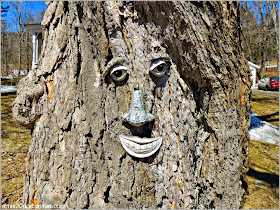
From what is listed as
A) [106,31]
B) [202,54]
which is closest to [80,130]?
[106,31]

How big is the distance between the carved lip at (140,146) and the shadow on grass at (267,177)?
3.27m

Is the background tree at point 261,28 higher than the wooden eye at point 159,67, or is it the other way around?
the background tree at point 261,28

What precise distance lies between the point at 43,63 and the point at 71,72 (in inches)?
21.9

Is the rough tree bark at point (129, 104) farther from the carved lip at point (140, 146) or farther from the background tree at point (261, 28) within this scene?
the background tree at point (261, 28)

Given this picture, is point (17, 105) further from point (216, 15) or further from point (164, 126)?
point (216, 15)

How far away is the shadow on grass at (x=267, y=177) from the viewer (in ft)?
12.4

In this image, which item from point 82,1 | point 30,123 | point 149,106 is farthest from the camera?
point 30,123

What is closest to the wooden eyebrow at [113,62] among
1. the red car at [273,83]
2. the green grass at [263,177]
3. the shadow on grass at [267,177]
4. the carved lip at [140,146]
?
the carved lip at [140,146]

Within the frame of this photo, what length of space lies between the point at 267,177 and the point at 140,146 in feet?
11.8

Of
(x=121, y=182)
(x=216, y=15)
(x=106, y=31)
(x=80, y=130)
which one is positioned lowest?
(x=121, y=182)

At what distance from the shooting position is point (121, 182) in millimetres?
2121

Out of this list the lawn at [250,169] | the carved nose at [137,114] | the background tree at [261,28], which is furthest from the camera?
the background tree at [261,28]

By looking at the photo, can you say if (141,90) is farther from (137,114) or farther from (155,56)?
(155,56)

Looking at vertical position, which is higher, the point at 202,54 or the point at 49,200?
the point at 202,54
